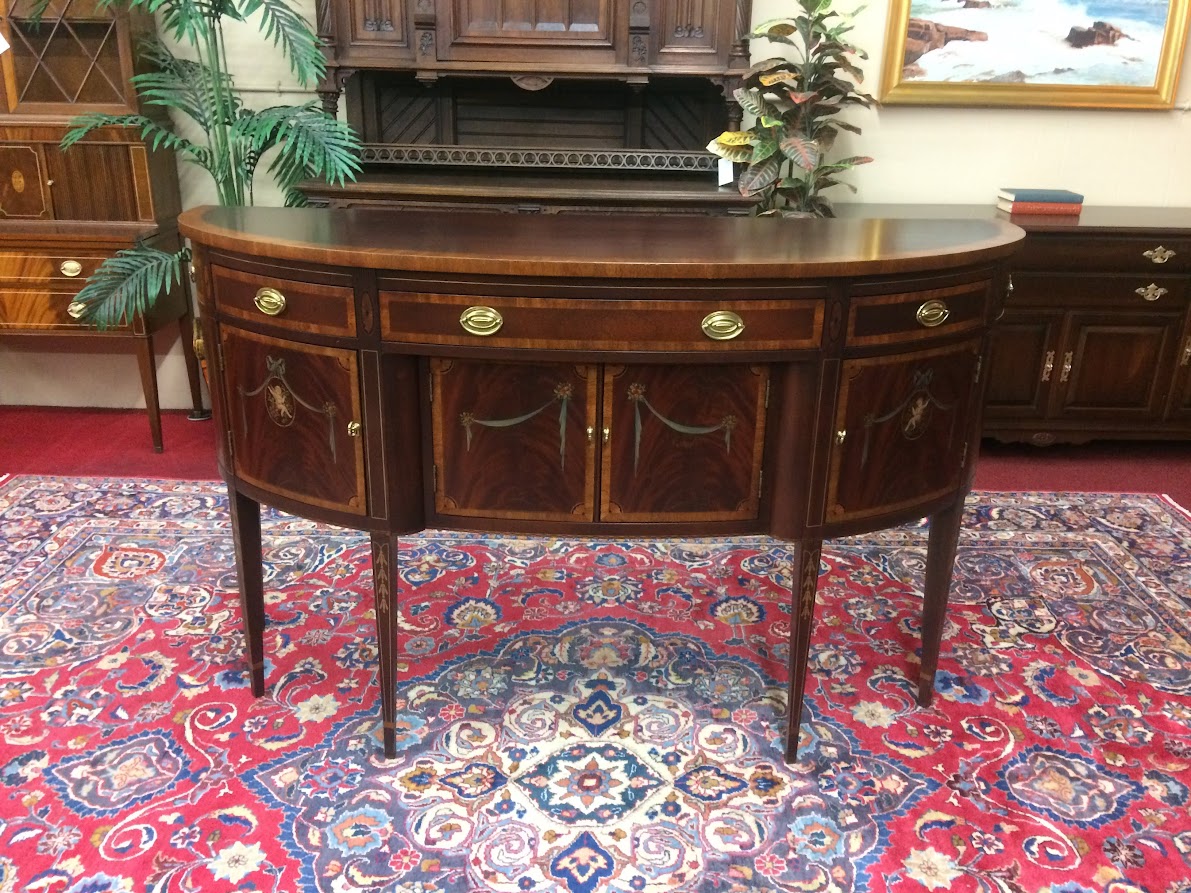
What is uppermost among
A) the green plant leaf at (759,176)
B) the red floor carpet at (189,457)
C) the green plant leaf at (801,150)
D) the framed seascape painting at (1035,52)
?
the framed seascape painting at (1035,52)

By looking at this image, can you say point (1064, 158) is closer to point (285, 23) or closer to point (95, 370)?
point (285, 23)

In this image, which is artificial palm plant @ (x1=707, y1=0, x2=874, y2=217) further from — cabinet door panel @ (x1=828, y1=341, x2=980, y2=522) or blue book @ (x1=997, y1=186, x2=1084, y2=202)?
cabinet door panel @ (x1=828, y1=341, x2=980, y2=522)

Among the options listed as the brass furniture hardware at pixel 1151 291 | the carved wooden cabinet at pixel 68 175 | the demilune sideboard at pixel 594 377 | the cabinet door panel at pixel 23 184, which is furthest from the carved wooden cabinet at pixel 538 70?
the brass furniture hardware at pixel 1151 291

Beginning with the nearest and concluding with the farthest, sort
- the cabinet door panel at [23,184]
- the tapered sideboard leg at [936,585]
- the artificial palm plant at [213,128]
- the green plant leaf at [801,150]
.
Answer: the tapered sideboard leg at [936,585] < the artificial palm plant at [213,128] < the green plant leaf at [801,150] < the cabinet door panel at [23,184]

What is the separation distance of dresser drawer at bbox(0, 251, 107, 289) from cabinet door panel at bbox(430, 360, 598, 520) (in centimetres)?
241

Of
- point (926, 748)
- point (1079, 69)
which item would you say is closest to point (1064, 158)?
point (1079, 69)

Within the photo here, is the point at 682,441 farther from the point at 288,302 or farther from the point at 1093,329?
the point at 1093,329

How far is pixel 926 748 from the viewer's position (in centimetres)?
207

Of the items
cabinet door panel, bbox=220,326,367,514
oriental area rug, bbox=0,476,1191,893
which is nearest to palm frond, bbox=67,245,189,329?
oriental area rug, bbox=0,476,1191,893

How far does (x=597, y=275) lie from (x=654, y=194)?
1.79m

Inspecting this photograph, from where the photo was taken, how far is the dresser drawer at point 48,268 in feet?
11.5

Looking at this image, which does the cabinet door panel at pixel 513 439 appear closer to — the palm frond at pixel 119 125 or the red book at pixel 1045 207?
the palm frond at pixel 119 125

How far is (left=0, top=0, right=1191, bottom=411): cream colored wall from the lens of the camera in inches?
153

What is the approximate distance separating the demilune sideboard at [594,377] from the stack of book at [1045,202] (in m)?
1.97
